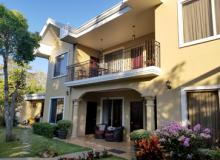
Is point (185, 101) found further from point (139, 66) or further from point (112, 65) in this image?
point (112, 65)

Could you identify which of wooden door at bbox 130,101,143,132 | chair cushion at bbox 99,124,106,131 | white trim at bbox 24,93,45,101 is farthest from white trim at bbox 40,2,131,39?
white trim at bbox 24,93,45,101

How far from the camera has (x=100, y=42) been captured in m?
14.1

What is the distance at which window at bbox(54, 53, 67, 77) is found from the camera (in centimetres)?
1551

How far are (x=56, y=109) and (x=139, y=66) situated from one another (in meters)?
7.42

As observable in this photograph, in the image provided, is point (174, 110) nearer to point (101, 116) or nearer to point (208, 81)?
point (208, 81)

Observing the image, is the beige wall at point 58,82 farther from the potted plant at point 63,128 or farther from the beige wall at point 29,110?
the beige wall at point 29,110

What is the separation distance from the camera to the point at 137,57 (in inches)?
499

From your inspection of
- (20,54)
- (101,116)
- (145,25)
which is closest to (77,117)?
(101,116)

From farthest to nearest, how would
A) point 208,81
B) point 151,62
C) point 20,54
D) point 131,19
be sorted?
point 20,54, point 131,19, point 151,62, point 208,81

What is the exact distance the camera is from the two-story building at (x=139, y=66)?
23.8 feet

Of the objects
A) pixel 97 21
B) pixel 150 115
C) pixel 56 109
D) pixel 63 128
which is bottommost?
pixel 63 128

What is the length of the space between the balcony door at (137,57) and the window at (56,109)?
6133 mm

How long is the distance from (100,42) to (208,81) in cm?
868

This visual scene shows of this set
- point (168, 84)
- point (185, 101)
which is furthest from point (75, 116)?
point (185, 101)
